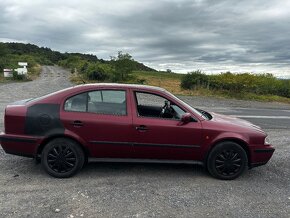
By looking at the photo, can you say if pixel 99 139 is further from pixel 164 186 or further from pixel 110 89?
pixel 164 186

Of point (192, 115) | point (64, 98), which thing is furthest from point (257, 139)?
point (64, 98)

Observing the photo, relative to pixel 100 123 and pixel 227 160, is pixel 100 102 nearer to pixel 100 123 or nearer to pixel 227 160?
pixel 100 123

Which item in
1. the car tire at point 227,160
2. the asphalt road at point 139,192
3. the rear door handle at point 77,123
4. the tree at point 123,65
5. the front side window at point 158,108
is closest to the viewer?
the asphalt road at point 139,192

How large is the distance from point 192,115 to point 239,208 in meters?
1.56

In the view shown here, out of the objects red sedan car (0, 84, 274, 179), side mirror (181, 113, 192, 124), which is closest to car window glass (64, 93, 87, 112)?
red sedan car (0, 84, 274, 179)

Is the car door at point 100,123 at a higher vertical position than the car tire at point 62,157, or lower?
higher

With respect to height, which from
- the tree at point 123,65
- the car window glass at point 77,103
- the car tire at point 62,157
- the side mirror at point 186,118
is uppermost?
the tree at point 123,65

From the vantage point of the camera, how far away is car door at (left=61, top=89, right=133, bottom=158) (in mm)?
4594

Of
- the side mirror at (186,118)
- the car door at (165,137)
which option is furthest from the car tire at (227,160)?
the side mirror at (186,118)

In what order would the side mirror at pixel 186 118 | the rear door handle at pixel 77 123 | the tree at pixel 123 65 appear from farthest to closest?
1. the tree at pixel 123 65
2. the side mirror at pixel 186 118
3. the rear door handle at pixel 77 123

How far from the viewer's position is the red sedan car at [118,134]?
459 centimetres

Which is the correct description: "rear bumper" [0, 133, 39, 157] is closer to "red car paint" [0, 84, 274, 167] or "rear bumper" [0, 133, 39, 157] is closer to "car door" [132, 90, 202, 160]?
"red car paint" [0, 84, 274, 167]

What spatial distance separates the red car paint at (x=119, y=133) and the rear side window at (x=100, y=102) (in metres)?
0.07

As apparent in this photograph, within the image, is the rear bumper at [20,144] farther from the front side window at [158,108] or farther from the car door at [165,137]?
the front side window at [158,108]
